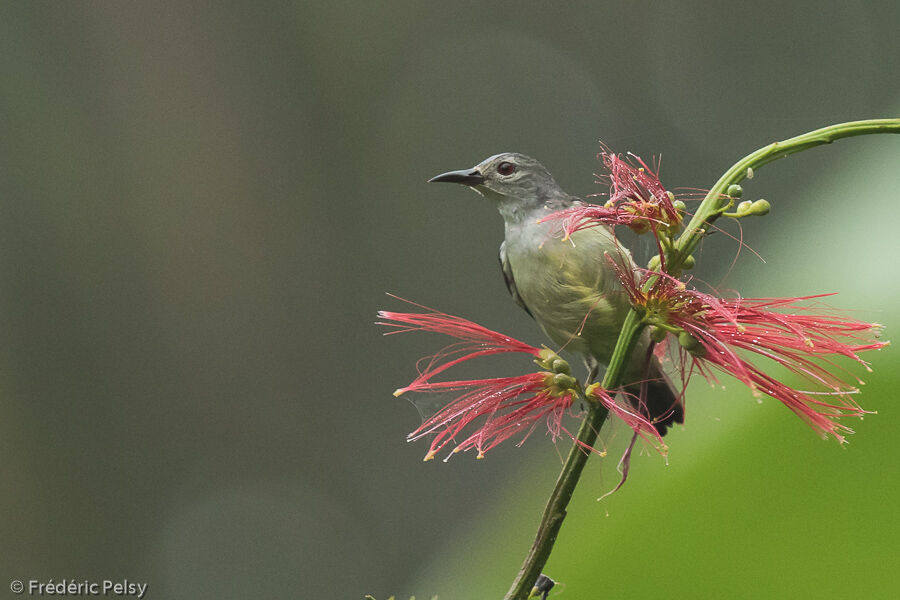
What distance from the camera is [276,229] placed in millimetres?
8070

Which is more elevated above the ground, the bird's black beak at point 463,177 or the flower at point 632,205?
the flower at point 632,205

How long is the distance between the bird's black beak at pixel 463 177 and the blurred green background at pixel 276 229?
11.0ft

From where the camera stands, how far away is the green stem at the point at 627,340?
116 cm

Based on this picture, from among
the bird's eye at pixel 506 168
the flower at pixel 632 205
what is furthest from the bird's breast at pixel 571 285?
the flower at pixel 632 205

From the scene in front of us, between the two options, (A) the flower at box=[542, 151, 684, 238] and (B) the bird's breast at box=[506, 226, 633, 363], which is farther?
(B) the bird's breast at box=[506, 226, 633, 363]

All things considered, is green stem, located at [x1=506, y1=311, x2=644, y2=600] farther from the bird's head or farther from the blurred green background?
the blurred green background

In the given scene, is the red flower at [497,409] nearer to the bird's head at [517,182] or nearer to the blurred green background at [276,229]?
the bird's head at [517,182]

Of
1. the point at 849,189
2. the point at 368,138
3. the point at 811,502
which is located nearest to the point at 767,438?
the point at 811,502

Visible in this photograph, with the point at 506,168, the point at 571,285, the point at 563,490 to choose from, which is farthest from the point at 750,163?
the point at 506,168

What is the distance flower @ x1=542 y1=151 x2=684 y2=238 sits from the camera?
4.48ft

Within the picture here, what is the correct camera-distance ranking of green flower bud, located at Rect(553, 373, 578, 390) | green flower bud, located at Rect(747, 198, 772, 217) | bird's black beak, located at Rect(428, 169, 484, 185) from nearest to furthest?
green flower bud, located at Rect(747, 198, 772, 217)
green flower bud, located at Rect(553, 373, 578, 390)
bird's black beak, located at Rect(428, 169, 484, 185)

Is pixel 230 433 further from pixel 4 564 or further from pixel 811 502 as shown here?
pixel 811 502

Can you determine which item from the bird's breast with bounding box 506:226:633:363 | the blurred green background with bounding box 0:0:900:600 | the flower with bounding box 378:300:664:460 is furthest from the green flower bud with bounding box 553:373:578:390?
the blurred green background with bounding box 0:0:900:600

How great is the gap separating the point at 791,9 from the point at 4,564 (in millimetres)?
8634
